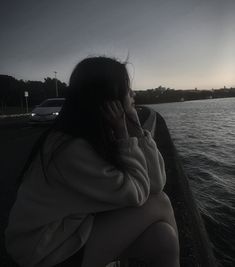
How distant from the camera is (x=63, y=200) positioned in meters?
1.91

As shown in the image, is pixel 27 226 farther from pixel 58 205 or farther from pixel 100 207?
pixel 100 207

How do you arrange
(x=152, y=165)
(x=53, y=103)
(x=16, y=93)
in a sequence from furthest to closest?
(x=16, y=93) < (x=53, y=103) < (x=152, y=165)

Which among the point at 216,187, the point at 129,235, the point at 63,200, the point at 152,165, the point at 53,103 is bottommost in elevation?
the point at 216,187

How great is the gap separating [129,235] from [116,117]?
2.30 feet

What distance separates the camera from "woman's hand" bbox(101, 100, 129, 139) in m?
2.02

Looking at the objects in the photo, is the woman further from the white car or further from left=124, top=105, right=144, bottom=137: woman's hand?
the white car

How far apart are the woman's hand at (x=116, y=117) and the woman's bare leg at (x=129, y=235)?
46 centimetres

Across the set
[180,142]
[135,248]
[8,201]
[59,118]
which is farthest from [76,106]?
[180,142]

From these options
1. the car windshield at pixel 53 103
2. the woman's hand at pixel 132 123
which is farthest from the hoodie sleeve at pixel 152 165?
the car windshield at pixel 53 103

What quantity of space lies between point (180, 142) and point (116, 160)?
2044cm

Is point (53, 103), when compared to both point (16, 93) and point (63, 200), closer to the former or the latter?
point (63, 200)

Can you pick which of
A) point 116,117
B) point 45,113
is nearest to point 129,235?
point 116,117

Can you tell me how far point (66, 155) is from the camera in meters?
1.87

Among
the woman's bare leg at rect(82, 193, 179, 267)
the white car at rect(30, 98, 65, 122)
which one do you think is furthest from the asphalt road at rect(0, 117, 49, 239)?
the white car at rect(30, 98, 65, 122)
